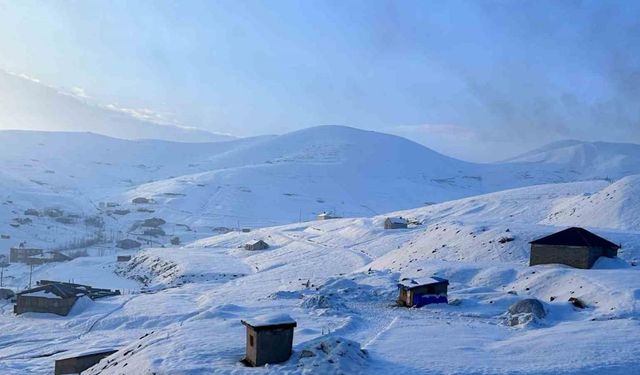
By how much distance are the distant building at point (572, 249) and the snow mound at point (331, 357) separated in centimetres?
2314

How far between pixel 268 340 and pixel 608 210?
5331 cm

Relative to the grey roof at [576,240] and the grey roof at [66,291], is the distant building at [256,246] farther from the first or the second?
the grey roof at [576,240]

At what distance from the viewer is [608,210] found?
6147cm

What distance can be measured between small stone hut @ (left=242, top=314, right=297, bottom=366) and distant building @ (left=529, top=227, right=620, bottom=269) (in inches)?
990

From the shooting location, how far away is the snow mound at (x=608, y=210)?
58281mm

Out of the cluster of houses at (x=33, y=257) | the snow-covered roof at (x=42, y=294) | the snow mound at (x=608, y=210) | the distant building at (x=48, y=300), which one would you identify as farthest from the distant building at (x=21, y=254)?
the snow mound at (x=608, y=210)

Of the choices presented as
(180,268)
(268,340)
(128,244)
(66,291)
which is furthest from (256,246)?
(268,340)

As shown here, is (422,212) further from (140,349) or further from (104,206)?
(104,206)

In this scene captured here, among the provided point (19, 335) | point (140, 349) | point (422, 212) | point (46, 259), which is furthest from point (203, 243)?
point (140, 349)

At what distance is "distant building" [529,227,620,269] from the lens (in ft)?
123

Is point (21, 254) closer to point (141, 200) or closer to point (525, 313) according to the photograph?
point (141, 200)

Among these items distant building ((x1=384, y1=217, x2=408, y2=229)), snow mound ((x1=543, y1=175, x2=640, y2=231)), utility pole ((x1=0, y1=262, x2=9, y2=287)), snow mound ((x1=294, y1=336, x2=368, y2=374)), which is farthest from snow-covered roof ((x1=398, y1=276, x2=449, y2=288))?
utility pole ((x1=0, y1=262, x2=9, y2=287))

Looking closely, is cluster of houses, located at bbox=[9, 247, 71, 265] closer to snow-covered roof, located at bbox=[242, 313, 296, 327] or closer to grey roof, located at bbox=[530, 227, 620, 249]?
grey roof, located at bbox=[530, 227, 620, 249]

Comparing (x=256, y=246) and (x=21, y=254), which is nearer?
A: (x=256, y=246)
